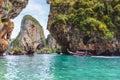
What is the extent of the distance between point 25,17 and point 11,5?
2576 inches

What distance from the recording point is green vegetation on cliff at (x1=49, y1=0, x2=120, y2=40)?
2250 inches

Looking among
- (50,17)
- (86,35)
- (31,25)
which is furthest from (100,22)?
(31,25)

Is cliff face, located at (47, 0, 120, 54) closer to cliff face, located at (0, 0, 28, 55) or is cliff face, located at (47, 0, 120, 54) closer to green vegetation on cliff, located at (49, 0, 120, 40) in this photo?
green vegetation on cliff, located at (49, 0, 120, 40)

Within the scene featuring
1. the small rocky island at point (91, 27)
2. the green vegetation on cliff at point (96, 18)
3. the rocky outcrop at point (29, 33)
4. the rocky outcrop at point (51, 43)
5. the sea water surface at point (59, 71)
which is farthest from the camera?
the rocky outcrop at point (51, 43)

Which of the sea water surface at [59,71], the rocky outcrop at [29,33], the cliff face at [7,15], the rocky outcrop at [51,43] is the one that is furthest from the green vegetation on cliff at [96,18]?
the rocky outcrop at [51,43]

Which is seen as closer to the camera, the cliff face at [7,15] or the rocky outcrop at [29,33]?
the cliff face at [7,15]

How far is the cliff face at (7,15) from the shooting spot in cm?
4569

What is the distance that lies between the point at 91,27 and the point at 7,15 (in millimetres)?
17934

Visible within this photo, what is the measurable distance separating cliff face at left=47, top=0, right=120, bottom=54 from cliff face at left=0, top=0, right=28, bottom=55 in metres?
12.9

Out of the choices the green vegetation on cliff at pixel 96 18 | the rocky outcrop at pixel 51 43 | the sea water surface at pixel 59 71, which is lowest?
the sea water surface at pixel 59 71

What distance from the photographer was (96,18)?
60.1m

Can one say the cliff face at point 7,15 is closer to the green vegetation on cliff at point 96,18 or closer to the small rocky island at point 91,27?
the small rocky island at point 91,27

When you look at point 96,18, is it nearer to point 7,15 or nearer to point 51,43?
point 7,15

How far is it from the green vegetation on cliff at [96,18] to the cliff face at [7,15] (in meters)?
12.9
